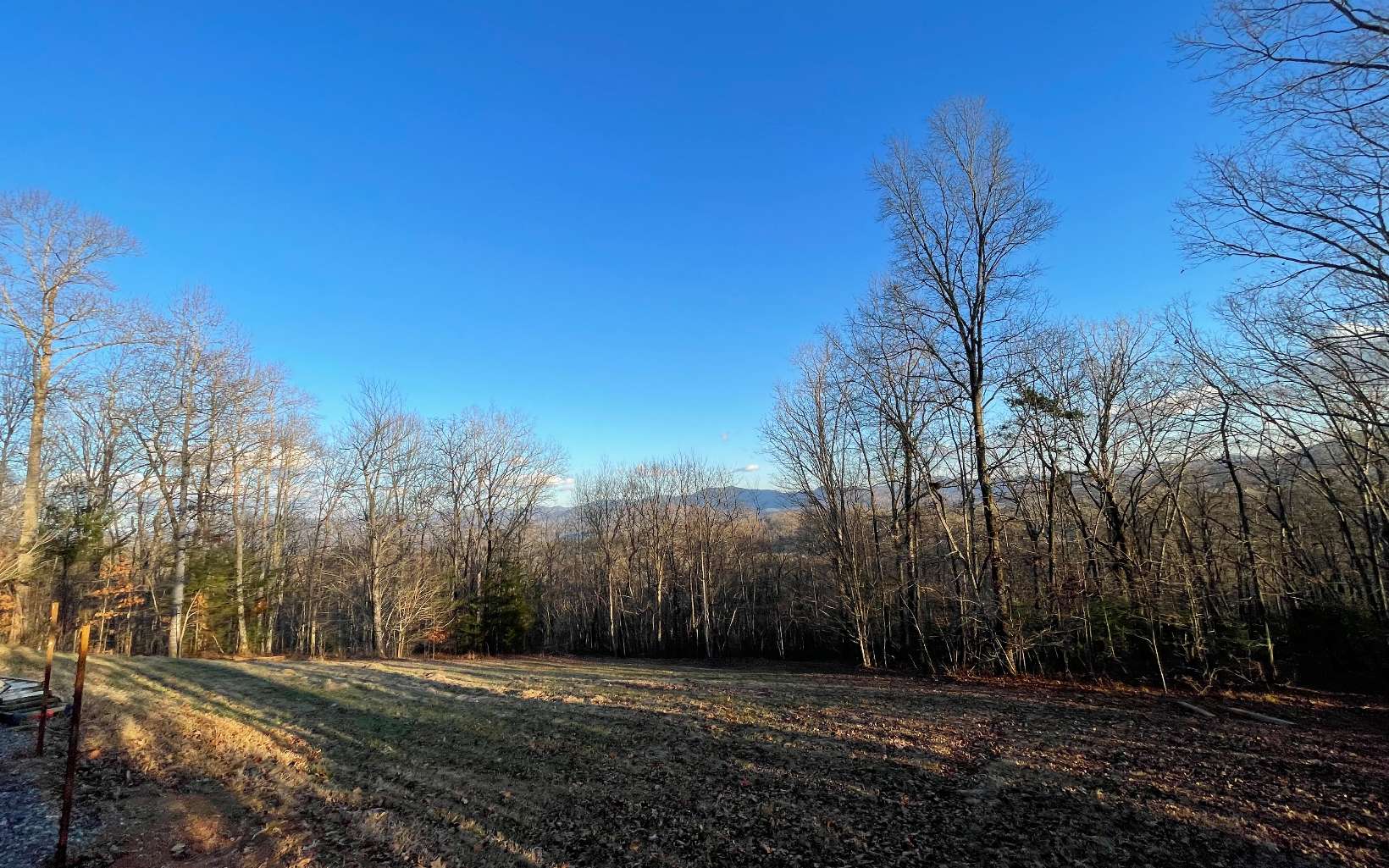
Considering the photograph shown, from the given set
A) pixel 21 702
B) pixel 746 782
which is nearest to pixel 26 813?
pixel 21 702

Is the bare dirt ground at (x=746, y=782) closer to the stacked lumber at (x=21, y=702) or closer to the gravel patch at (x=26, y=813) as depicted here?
the gravel patch at (x=26, y=813)

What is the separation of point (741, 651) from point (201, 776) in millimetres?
29285

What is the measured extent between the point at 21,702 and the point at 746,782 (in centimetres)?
1304

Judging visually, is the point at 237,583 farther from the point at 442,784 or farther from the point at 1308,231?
the point at 1308,231

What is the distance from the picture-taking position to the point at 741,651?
33938 millimetres

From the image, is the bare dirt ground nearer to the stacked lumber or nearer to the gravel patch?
the gravel patch

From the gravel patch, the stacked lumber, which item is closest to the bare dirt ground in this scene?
the gravel patch

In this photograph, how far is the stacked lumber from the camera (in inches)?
378

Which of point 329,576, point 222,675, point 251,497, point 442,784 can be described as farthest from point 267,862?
point 329,576

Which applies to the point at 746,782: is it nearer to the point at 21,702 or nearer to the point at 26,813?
the point at 26,813

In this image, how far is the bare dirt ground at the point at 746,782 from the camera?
5285mm

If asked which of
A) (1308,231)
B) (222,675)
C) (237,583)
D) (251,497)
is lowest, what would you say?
(222,675)

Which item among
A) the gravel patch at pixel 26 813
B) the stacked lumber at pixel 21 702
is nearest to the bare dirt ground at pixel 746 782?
the gravel patch at pixel 26 813

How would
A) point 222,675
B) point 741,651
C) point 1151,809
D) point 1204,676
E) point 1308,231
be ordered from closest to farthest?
point 1151,809 < point 1308,231 < point 1204,676 < point 222,675 < point 741,651
